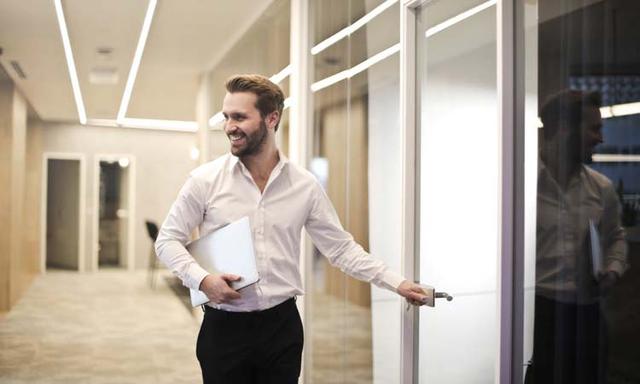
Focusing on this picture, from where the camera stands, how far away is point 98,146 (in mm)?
12828

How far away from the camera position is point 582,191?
70.0 inches

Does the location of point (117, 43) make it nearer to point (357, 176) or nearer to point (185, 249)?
point (357, 176)

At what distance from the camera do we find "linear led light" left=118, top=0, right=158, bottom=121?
505 cm

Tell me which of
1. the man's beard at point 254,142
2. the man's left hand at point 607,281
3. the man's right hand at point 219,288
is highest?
the man's beard at point 254,142

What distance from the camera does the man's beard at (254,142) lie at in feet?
7.09

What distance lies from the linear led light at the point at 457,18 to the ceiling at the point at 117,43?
249 cm

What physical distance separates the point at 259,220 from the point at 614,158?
1127mm

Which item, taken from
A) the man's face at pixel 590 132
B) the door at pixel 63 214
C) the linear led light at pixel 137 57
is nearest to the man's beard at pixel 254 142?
the man's face at pixel 590 132

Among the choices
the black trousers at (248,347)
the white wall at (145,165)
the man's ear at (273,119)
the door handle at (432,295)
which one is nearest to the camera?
the black trousers at (248,347)

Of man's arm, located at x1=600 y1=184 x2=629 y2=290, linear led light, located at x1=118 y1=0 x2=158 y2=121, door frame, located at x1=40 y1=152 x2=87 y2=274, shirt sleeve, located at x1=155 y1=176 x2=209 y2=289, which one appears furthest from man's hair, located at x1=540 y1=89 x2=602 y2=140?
door frame, located at x1=40 y1=152 x2=87 y2=274

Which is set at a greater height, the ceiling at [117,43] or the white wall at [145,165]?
the ceiling at [117,43]

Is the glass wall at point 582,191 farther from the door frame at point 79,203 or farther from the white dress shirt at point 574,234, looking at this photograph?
the door frame at point 79,203

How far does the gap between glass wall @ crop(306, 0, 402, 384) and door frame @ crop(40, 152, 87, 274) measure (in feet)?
28.7

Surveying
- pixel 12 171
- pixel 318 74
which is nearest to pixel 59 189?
pixel 12 171
